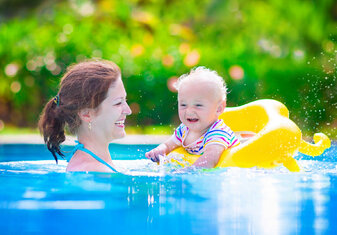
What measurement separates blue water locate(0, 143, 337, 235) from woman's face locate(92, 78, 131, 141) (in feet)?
0.94

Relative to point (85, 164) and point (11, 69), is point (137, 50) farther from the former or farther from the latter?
point (85, 164)

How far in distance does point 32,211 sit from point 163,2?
12.8 meters

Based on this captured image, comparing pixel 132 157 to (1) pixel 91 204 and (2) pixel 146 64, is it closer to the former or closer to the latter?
(1) pixel 91 204

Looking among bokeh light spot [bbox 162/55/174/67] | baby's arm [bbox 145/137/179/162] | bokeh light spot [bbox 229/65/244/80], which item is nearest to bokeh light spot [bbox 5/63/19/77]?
bokeh light spot [bbox 162/55/174/67]

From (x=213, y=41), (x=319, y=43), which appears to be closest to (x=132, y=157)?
(x=319, y=43)

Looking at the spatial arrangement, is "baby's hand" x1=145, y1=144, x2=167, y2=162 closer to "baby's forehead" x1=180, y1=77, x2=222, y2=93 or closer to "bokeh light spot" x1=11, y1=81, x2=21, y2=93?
"baby's forehead" x1=180, y1=77, x2=222, y2=93

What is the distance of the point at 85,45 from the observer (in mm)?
9203

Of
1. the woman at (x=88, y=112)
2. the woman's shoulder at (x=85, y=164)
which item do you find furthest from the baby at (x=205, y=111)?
the woman's shoulder at (x=85, y=164)

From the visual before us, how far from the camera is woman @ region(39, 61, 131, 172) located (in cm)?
350

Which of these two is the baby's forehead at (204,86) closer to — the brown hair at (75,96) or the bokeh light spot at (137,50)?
the brown hair at (75,96)

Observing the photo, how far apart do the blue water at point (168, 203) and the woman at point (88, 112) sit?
17 cm

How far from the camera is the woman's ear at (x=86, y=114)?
3.53 metres

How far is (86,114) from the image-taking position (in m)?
3.54

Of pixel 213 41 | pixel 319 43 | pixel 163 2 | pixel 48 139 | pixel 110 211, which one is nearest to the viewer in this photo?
pixel 110 211
